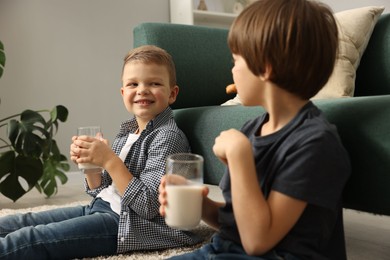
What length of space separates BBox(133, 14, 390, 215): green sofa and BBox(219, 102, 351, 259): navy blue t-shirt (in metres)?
0.16

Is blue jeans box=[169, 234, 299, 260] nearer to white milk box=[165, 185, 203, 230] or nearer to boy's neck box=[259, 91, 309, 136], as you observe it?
white milk box=[165, 185, 203, 230]

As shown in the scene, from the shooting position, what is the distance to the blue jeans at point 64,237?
118 cm

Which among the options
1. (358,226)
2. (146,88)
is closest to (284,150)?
(146,88)

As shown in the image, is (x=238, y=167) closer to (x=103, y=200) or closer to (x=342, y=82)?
(x=103, y=200)

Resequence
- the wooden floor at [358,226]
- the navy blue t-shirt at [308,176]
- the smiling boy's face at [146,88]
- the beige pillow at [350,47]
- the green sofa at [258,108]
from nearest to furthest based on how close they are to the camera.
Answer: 1. the navy blue t-shirt at [308,176]
2. the green sofa at [258,108]
3. the smiling boy's face at [146,88]
4. the wooden floor at [358,226]
5. the beige pillow at [350,47]

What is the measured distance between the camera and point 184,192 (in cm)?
82

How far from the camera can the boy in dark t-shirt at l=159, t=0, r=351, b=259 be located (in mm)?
749

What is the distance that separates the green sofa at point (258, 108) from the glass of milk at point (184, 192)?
15.5 inches

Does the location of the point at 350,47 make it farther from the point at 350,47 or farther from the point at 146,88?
the point at 146,88

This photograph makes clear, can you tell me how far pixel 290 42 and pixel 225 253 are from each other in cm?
42

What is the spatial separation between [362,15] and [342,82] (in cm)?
31

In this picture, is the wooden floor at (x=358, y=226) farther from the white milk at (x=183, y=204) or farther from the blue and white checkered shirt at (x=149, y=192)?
the white milk at (x=183, y=204)

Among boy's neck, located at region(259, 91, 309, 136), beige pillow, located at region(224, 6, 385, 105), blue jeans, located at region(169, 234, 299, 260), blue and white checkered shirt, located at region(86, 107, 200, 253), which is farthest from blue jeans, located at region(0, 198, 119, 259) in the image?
beige pillow, located at region(224, 6, 385, 105)

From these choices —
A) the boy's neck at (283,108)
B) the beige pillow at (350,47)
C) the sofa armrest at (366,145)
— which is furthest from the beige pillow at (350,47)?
the boy's neck at (283,108)
